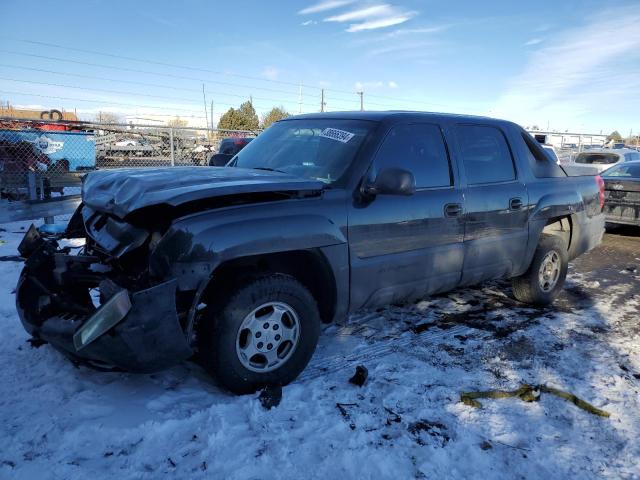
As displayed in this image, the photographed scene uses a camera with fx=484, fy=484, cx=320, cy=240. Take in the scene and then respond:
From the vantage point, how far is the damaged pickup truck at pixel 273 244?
8.68 ft

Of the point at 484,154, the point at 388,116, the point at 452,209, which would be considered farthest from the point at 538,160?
the point at 388,116

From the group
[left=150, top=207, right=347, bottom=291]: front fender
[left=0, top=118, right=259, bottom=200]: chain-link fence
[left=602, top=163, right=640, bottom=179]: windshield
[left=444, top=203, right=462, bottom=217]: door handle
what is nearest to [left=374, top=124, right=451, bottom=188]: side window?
[left=444, top=203, right=462, bottom=217]: door handle

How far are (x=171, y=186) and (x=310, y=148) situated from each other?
51.1 inches

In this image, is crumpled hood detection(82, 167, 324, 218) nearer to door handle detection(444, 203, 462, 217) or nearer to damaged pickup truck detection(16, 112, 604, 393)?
damaged pickup truck detection(16, 112, 604, 393)

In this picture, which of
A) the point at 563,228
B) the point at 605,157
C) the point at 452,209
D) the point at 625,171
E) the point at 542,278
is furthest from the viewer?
the point at 605,157

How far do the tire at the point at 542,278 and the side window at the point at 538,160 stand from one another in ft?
2.13

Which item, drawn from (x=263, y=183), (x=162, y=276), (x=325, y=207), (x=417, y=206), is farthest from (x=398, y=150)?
(x=162, y=276)

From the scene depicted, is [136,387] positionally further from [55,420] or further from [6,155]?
[6,155]

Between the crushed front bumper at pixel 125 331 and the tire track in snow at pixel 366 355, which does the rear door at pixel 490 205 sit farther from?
the crushed front bumper at pixel 125 331

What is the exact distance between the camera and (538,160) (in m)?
4.88

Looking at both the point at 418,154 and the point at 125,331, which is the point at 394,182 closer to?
the point at 418,154

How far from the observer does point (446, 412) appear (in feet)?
9.71

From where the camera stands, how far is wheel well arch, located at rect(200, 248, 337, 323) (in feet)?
9.71

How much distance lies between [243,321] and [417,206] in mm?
1580
